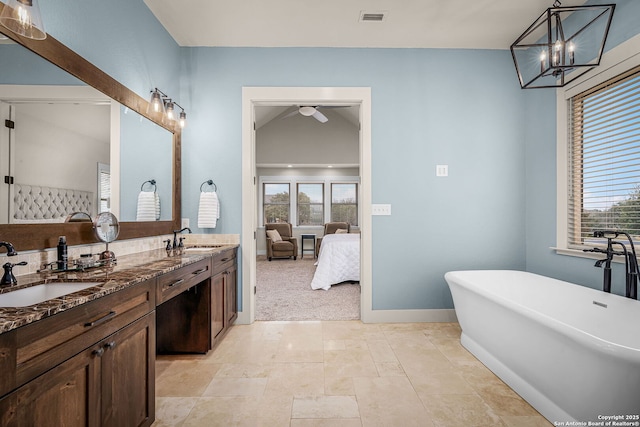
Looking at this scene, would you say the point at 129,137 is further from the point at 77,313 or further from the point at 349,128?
the point at 349,128

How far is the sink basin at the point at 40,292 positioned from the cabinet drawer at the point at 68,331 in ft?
0.53

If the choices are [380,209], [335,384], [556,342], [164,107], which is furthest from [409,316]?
[164,107]

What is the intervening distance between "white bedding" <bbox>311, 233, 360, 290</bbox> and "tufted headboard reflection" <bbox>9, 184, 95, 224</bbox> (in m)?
3.25

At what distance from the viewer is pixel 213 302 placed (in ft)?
7.91

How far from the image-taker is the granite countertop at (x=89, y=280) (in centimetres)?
88

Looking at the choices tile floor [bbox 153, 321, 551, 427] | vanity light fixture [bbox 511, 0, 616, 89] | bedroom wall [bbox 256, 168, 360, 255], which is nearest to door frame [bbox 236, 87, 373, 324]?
tile floor [bbox 153, 321, 551, 427]

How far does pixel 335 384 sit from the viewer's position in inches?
79.2

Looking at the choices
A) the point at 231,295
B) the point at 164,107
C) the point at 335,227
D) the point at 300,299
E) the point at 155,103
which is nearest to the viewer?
the point at 155,103

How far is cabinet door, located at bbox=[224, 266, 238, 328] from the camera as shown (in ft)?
8.93

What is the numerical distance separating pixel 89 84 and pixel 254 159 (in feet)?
4.65

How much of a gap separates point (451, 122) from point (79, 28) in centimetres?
309

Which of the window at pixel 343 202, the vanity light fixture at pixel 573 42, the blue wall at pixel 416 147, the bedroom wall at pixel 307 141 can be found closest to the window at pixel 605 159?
the vanity light fixture at pixel 573 42

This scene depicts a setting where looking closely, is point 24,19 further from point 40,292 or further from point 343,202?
point 343,202

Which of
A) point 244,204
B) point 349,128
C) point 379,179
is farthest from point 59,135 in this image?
point 349,128
